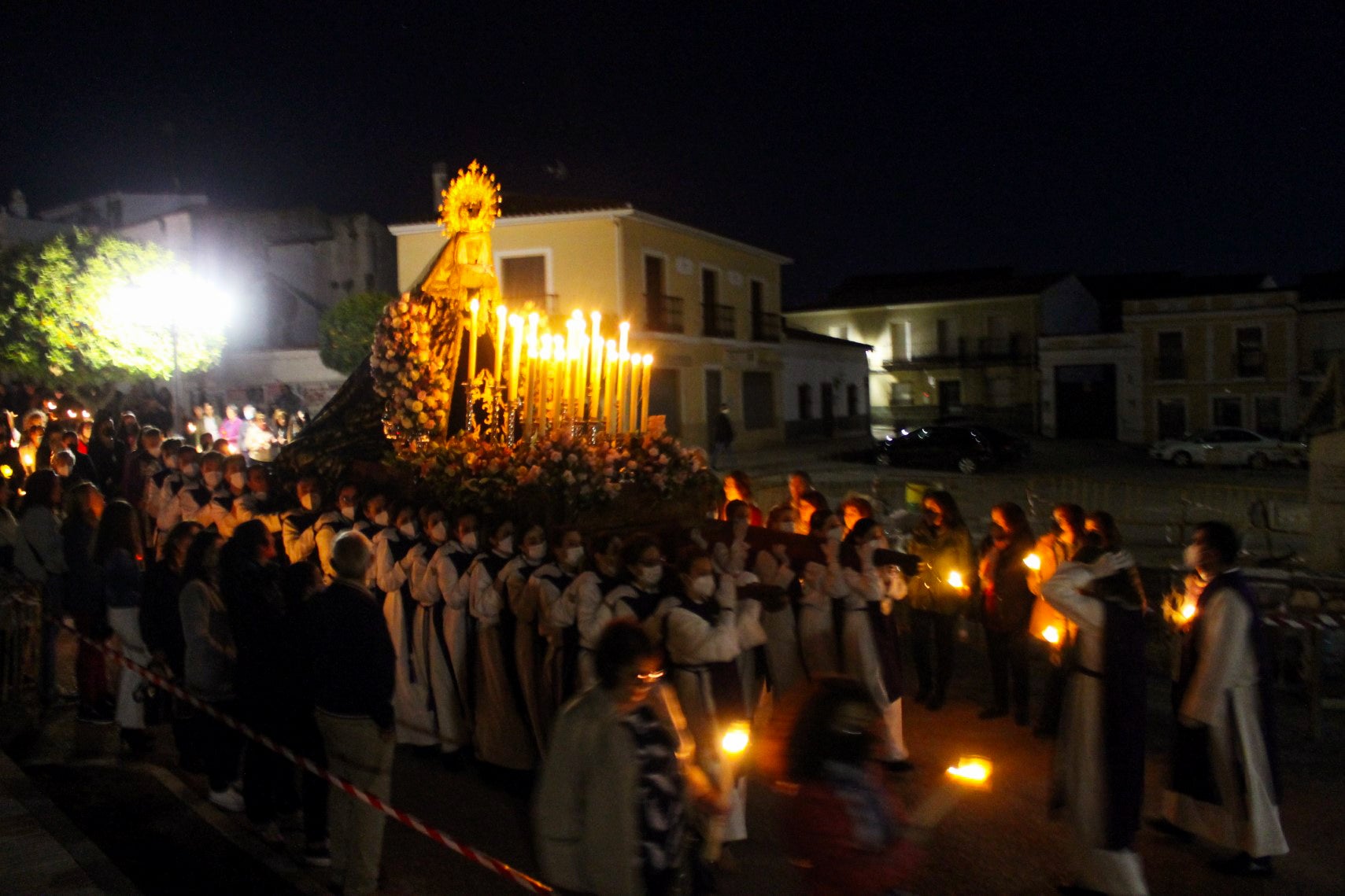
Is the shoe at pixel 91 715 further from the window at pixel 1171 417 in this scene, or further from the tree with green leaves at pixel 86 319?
the window at pixel 1171 417

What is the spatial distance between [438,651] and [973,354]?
3875cm

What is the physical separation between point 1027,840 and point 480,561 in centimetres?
334

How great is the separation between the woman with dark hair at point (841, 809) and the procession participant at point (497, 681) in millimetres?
3342

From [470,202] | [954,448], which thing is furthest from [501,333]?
[954,448]

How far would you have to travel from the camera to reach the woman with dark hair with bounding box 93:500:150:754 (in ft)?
21.0

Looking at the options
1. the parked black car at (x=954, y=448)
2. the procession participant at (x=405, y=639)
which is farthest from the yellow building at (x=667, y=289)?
the procession participant at (x=405, y=639)

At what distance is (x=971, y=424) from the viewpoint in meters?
28.1

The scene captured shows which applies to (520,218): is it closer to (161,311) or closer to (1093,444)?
(161,311)

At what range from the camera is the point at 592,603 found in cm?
547

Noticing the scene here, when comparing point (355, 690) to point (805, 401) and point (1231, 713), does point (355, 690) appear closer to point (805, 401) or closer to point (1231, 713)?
point (1231, 713)

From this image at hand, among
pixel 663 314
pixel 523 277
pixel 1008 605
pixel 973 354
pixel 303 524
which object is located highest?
pixel 523 277

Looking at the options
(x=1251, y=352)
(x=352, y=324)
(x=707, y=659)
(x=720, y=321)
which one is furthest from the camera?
(x=1251, y=352)

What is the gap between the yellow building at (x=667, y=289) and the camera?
27.2 m

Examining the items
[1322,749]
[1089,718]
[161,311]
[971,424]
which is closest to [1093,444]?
[971,424]
